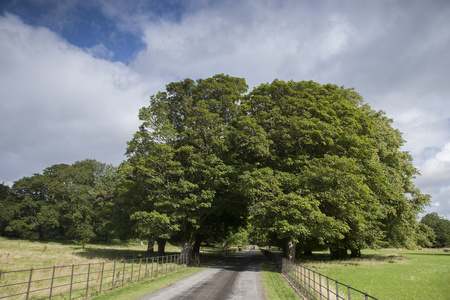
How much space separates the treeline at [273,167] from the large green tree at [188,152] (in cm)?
12

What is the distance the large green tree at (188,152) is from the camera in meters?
25.8

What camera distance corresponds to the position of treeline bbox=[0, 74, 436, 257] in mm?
21797

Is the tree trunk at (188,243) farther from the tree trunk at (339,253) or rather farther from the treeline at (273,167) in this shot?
the tree trunk at (339,253)

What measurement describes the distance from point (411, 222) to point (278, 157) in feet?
59.7

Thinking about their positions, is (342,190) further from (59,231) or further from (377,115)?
(59,231)

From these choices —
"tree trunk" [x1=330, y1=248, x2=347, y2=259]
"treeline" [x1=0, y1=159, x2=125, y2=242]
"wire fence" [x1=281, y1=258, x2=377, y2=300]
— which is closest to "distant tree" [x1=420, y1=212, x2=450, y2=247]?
"tree trunk" [x1=330, y1=248, x2=347, y2=259]

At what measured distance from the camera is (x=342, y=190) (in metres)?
21.5

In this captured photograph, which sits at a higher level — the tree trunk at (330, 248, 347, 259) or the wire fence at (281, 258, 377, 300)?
the wire fence at (281, 258, 377, 300)

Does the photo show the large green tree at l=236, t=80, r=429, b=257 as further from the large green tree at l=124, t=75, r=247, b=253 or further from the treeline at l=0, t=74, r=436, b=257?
the large green tree at l=124, t=75, r=247, b=253

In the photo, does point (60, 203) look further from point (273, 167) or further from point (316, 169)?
point (316, 169)

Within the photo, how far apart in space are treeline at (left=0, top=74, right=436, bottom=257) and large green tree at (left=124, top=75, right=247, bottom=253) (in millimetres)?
119

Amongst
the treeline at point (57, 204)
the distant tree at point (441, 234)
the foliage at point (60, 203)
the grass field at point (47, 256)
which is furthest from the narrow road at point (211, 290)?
the distant tree at point (441, 234)

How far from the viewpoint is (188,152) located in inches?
1030

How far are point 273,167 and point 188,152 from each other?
882 cm
